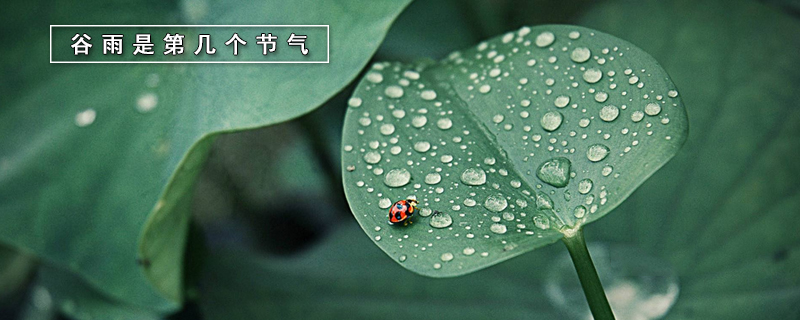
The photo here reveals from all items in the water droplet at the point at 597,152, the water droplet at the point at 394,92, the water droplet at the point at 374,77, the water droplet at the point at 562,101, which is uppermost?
the water droplet at the point at 562,101

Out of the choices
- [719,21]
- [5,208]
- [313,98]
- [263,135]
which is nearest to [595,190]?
[313,98]

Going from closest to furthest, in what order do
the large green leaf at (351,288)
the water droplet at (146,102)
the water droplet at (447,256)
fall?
the water droplet at (447,256), the water droplet at (146,102), the large green leaf at (351,288)

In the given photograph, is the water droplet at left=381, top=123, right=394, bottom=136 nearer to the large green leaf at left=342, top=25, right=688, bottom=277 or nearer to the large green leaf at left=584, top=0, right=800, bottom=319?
the large green leaf at left=342, top=25, right=688, bottom=277

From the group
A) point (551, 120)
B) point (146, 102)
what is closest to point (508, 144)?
point (551, 120)

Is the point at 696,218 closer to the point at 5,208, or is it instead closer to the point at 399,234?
the point at 399,234

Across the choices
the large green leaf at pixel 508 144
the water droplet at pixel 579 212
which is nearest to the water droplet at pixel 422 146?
the large green leaf at pixel 508 144

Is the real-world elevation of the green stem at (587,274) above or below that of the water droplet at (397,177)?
below

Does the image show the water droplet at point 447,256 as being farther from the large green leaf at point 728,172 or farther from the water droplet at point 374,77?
the large green leaf at point 728,172

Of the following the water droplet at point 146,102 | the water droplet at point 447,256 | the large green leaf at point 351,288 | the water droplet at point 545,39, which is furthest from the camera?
the large green leaf at point 351,288
